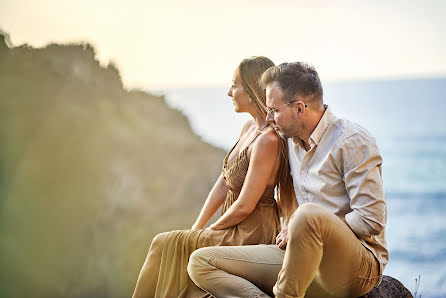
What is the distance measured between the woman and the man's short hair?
316 mm

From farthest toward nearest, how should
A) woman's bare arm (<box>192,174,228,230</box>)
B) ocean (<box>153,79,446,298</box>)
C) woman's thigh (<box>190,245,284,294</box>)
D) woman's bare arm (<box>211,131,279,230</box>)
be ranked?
ocean (<box>153,79,446,298</box>)
woman's bare arm (<box>192,174,228,230</box>)
woman's bare arm (<box>211,131,279,230</box>)
woman's thigh (<box>190,245,284,294</box>)

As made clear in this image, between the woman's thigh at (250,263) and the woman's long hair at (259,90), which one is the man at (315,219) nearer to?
the woman's thigh at (250,263)

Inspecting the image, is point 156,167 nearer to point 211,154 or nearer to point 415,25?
point 211,154

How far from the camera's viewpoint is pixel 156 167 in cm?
567

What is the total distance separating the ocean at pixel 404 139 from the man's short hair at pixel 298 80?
2.64m

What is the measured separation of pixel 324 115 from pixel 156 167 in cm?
345

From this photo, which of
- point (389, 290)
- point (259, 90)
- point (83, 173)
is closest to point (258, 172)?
point (259, 90)

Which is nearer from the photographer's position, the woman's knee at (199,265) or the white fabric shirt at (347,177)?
the white fabric shirt at (347,177)

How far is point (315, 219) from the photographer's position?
2000 millimetres

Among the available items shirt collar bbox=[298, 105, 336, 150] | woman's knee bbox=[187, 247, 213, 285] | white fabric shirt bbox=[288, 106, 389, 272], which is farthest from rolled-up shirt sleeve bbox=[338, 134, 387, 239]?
woman's knee bbox=[187, 247, 213, 285]

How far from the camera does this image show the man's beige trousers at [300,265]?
6.61 ft

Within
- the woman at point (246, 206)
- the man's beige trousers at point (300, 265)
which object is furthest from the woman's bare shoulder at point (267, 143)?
the man's beige trousers at point (300, 265)

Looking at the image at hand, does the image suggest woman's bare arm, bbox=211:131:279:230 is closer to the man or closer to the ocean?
the man

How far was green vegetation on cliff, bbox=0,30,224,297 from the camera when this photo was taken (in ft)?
17.3
